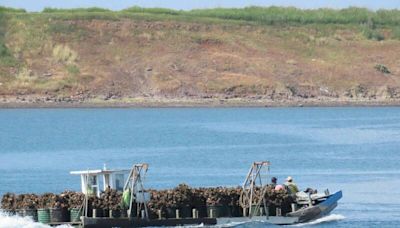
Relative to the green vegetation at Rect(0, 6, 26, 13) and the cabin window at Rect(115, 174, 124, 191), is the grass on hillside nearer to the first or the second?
the green vegetation at Rect(0, 6, 26, 13)

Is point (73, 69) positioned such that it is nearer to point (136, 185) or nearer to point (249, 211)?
point (249, 211)

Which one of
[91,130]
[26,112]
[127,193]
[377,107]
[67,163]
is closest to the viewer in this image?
[127,193]

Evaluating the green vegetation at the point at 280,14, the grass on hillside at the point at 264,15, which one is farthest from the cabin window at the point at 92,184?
the green vegetation at the point at 280,14

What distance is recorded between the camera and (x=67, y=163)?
83312 mm

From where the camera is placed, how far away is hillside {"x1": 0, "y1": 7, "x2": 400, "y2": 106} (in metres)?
158

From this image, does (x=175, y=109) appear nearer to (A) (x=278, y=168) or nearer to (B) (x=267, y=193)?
(A) (x=278, y=168)

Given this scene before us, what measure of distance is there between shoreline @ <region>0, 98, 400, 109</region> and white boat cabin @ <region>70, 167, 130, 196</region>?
100699 millimetres

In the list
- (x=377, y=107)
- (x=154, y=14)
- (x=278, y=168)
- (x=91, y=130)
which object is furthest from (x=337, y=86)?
(x=278, y=168)

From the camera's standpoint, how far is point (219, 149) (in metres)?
93.2

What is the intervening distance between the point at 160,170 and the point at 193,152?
1372 centimetres

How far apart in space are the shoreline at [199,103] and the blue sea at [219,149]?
3280 millimetres

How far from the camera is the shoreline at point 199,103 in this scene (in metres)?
154

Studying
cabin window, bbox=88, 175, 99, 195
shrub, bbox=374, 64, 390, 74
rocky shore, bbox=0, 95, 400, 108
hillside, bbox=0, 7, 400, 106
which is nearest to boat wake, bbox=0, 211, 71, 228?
cabin window, bbox=88, 175, 99, 195

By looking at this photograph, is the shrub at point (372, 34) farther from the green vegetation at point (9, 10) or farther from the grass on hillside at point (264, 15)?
the green vegetation at point (9, 10)
